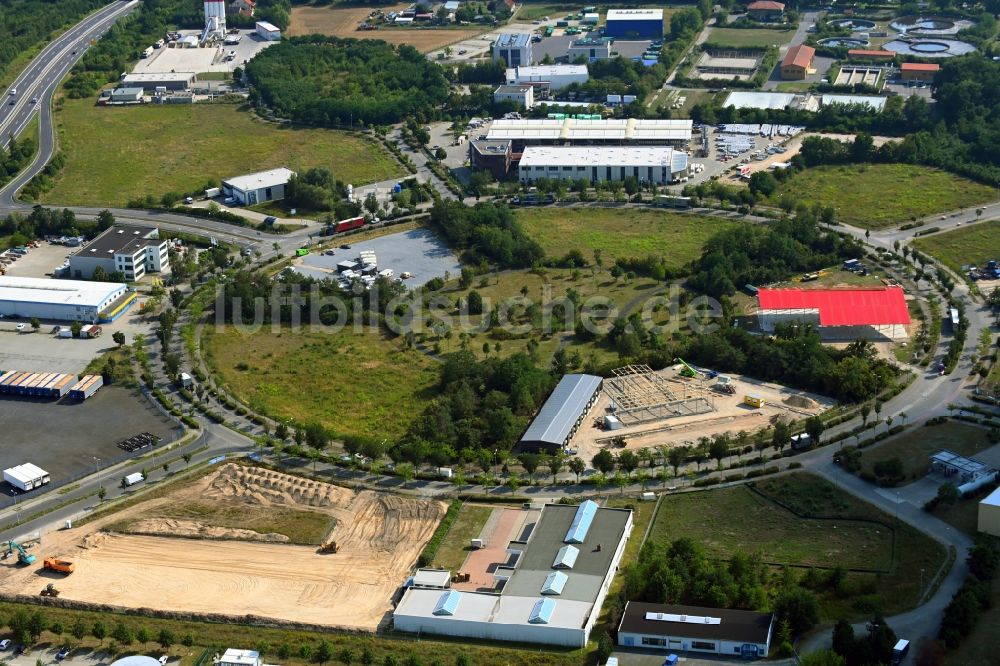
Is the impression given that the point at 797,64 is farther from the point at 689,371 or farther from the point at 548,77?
the point at 689,371

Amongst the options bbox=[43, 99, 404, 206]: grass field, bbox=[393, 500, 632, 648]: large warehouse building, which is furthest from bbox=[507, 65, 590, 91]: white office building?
bbox=[393, 500, 632, 648]: large warehouse building

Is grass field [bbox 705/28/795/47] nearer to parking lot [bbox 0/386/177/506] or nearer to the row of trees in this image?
the row of trees

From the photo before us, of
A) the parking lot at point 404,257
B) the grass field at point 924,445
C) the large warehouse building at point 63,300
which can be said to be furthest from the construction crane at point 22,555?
the grass field at point 924,445

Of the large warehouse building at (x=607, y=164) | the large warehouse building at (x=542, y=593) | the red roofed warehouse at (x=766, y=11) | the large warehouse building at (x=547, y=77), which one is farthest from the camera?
the red roofed warehouse at (x=766, y=11)

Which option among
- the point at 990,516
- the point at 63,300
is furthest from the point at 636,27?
the point at 990,516

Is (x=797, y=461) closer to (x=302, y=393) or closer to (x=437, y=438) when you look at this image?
(x=437, y=438)

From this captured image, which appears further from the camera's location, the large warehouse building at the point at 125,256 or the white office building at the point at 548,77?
A: the white office building at the point at 548,77

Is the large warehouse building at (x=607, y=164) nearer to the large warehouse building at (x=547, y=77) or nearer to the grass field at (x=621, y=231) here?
the grass field at (x=621, y=231)
